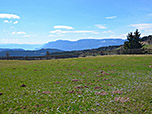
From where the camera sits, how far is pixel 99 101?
538 inches

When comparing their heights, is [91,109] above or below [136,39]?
below

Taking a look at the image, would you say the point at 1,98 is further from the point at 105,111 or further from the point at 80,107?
the point at 105,111

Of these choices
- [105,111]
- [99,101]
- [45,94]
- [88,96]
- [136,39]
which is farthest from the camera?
[136,39]

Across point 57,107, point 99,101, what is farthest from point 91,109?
point 57,107

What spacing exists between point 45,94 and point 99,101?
720 centimetres

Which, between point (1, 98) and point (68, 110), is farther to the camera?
point (1, 98)

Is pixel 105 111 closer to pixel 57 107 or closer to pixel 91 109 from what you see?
pixel 91 109

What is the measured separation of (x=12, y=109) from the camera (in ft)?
42.2

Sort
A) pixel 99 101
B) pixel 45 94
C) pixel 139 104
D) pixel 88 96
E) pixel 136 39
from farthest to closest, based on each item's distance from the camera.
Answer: pixel 136 39 → pixel 45 94 → pixel 88 96 → pixel 99 101 → pixel 139 104

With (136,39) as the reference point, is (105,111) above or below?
below

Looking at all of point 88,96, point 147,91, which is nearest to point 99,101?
point 88,96

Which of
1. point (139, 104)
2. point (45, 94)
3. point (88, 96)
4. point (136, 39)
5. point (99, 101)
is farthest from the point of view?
point (136, 39)

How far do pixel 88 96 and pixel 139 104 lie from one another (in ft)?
17.8

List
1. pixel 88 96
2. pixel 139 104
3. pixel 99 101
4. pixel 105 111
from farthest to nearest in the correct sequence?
pixel 88 96, pixel 99 101, pixel 139 104, pixel 105 111
